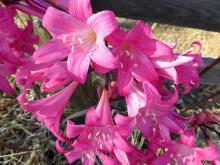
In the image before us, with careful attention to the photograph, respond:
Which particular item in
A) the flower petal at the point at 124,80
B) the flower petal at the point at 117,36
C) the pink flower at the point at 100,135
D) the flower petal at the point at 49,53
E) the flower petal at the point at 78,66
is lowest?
the pink flower at the point at 100,135

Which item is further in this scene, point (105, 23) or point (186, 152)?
point (186, 152)

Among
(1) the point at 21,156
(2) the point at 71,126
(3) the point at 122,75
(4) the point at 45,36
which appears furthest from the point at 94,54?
(1) the point at 21,156

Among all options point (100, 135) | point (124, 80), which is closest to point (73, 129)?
point (100, 135)

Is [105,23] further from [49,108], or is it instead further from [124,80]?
[49,108]

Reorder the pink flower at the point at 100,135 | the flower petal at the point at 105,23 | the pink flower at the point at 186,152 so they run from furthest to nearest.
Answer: the pink flower at the point at 186,152 < the pink flower at the point at 100,135 < the flower petal at the point at 105,23

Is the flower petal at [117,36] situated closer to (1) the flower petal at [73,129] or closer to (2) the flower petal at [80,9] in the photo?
(2) the flower petal at [80,9]

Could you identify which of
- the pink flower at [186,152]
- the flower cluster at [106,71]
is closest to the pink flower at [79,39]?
the flower cluster at [106,71]

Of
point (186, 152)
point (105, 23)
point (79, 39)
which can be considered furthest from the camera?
point (186, 152)

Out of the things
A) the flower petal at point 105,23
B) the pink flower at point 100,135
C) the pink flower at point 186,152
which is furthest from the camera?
the pink flower at point 186,152

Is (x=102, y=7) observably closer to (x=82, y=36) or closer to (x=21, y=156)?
(x=82, y=36)
